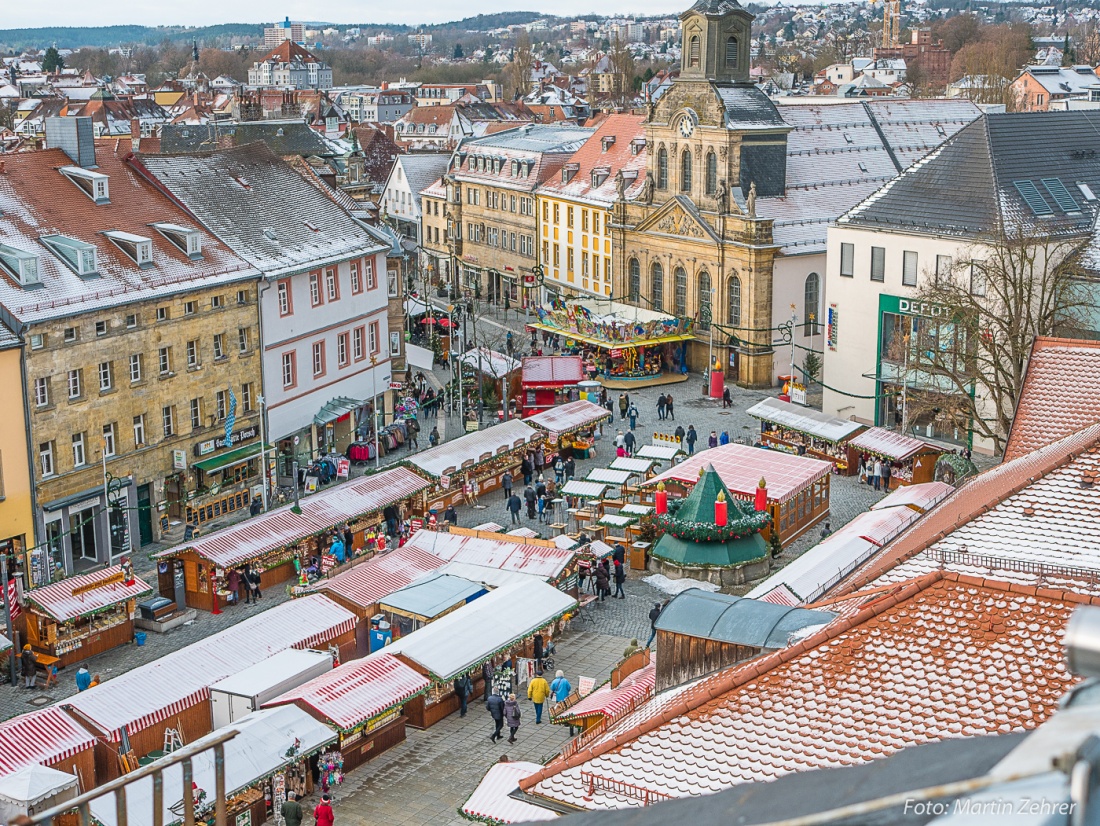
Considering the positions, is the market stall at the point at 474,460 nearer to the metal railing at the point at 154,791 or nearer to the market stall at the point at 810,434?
the market stall at the point at 810,434

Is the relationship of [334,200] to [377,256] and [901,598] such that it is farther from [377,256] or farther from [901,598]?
[901,598]

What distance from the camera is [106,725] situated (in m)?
27.6

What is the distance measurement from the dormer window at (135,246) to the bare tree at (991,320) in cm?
2690

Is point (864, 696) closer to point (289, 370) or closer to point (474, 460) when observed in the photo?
point (474, 460)

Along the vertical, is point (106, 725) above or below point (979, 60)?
below

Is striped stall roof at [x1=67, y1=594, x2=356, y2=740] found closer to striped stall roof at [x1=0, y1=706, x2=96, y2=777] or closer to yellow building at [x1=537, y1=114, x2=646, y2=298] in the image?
striped stall roof at [x1=0, y1=706, x2=96, y2=777]

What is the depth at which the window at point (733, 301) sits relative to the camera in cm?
6925

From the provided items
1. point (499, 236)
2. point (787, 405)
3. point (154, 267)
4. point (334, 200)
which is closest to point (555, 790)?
point (154, 267)

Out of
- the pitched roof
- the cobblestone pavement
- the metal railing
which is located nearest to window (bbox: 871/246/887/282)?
the pitched roof

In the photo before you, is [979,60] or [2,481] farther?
[979,60]

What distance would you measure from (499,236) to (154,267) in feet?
159

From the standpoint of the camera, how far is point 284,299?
5225 cm

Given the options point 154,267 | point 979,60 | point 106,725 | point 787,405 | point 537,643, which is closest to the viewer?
point 106,725

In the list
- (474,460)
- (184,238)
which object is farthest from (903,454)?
(184,238)
